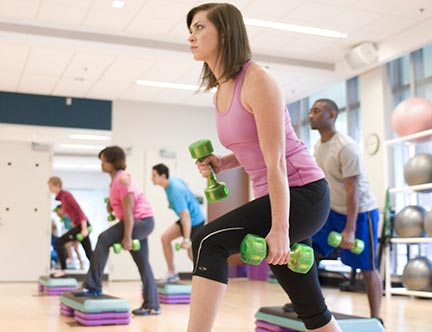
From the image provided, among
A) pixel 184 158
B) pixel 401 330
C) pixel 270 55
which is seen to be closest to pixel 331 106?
pixel 401 330

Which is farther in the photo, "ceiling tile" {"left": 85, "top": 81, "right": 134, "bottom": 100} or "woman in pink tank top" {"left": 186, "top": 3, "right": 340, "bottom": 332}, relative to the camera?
"ceiling tile" {"left": 85, "top": 81, "right": 134, "bottom": 100}

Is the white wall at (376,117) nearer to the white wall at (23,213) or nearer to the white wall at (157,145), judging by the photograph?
the white wall at (157,145)

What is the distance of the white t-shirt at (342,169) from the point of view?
339cm

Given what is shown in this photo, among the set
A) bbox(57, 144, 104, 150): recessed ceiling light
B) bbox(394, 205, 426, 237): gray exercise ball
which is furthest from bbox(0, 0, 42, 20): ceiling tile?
bbox(394, 205, 426, 237): gray exercise ball

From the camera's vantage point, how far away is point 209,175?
1.89 metres

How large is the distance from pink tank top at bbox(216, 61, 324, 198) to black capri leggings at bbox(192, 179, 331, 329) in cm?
4

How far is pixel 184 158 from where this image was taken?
9656 mm

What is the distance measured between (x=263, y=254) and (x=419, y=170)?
457 centimetres

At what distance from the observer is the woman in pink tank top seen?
148 centimetres

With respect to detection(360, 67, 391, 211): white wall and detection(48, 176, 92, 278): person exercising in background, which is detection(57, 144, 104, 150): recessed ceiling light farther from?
detection(360, 67, 391, 211): white wall

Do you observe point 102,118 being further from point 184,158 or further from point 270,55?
point 270,55

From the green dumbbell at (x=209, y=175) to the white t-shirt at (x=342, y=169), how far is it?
167cm

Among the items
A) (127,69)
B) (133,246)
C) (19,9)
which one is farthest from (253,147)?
(127,69)

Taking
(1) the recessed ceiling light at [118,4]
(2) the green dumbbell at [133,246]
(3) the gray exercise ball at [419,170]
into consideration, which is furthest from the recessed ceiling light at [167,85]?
(2) the green dumbbell at [133,246]
